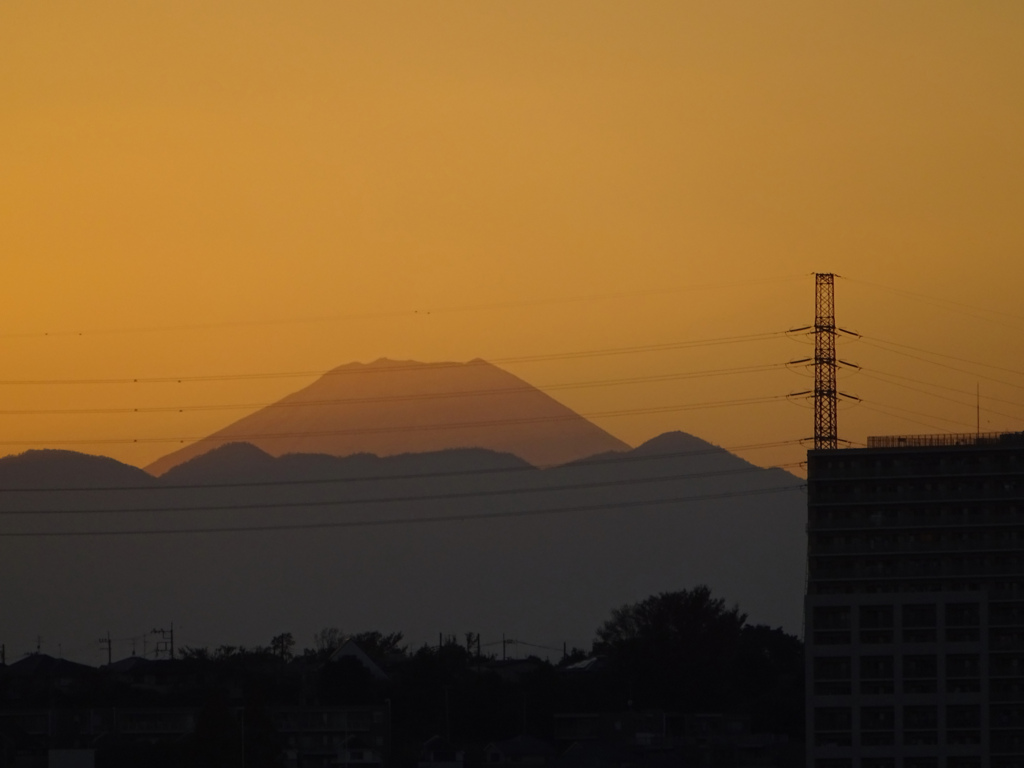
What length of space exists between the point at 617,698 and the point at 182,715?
31.1m

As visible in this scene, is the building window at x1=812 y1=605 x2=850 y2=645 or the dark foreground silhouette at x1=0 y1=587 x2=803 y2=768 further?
the building window at x1=812 y1=605 x2=850 y2=645

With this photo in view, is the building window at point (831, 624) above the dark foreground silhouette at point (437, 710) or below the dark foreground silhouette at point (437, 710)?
above

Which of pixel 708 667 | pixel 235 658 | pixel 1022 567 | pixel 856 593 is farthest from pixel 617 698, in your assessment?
pixel 235 658

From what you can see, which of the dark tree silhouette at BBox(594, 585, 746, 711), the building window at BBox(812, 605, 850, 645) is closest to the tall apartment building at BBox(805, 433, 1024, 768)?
the building window at BBox(812, 605, 850, 645)

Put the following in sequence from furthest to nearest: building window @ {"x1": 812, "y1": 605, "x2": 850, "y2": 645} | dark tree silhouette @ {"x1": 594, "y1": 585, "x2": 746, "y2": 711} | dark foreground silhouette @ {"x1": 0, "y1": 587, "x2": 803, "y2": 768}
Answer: dark tree silhouette @ {"x1": 594, "y1": 585, "x2": 746, "y2": 711} < building window @ {"x1": 812, "y1": 605, "x2": 850, "y2": 645} < dark foreground silhouette @ {"x1": 0, "y1": 587, "x2": 803, "y2": 768}

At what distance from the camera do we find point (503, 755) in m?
92.2

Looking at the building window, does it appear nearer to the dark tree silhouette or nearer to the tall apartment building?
the tall apartment building

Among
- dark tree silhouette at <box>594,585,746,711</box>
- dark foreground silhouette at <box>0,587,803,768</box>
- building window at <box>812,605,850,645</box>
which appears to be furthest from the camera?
dark tree silhouette at <box>594,585,746,711</box>

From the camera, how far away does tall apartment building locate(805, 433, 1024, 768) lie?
90.5 meters

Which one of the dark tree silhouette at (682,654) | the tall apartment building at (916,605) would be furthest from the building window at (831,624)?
the dark tree silhouette at (682,654)

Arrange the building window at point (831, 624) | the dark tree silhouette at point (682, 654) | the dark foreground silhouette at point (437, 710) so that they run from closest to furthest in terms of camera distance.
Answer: the dark foreground silhouette at point (437, 710)
the building window at point (831, 624)
the dark tree silhouette at point (682, 654)

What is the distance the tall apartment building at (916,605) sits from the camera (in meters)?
90.5

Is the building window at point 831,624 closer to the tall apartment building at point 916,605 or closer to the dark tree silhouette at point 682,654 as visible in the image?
the tall apartment building at point 916,605

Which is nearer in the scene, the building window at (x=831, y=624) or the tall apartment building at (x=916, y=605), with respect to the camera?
the tall apartment building at (x=916, y=605)
